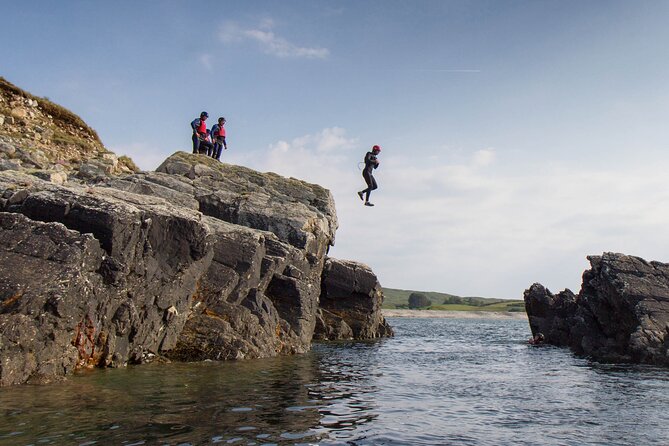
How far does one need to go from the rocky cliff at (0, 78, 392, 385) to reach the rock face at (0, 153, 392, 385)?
6 centimetres

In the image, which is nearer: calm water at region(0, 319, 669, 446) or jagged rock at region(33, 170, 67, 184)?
calm water at region(0, 319, 669, 446)

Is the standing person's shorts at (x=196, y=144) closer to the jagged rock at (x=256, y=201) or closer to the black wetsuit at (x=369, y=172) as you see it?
the jagged rock at (x=256, y=201)

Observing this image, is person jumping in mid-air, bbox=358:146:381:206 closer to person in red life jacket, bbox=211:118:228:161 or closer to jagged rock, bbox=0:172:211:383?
jagged rock, bbox=0:172:211:383

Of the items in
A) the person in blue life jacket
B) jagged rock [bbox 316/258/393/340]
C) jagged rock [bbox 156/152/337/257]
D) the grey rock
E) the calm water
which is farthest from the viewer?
jagged rock [bbox 316/258/393/340]

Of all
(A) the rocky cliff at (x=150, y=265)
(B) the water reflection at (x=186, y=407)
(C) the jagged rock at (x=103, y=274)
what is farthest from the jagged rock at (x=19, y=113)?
(B) the water reflection at (x=186, y=407)

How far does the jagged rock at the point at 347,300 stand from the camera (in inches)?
2109

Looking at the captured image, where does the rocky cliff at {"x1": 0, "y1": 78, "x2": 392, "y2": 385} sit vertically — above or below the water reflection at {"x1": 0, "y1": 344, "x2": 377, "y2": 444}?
above

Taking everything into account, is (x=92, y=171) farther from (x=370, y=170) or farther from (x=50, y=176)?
(x=370, y=170)

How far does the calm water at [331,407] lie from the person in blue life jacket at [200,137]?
2573 cm

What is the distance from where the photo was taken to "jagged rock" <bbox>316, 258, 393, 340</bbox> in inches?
2109

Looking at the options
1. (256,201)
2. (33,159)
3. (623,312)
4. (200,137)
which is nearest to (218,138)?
(200,137)

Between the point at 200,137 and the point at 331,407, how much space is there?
3563 centimetres

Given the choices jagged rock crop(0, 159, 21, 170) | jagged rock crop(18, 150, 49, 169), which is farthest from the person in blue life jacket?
jagged rock crop(0, 159, 21, 170)

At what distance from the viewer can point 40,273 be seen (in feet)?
63.1
